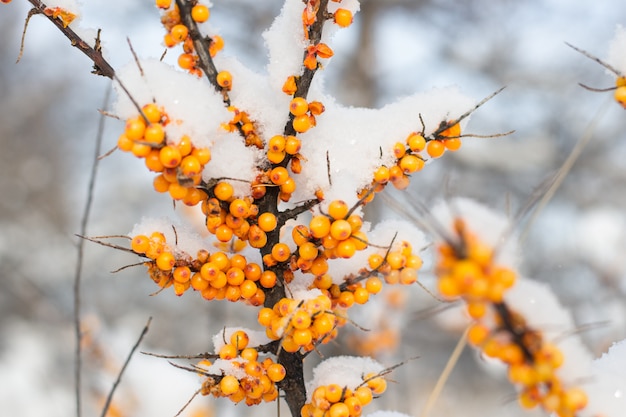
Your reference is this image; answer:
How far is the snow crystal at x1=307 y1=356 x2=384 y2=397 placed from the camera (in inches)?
29.3

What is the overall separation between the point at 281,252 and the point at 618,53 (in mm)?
524

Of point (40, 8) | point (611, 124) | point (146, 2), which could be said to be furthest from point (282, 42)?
point (611, 124)

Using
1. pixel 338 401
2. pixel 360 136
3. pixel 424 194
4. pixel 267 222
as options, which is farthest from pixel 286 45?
pixel 424 194

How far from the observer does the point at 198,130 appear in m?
0.64

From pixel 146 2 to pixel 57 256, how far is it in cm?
399

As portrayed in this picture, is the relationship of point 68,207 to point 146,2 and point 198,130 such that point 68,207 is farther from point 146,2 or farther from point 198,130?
point 198,130

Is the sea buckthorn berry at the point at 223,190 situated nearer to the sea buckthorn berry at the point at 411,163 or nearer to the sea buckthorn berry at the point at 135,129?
the sea buckthorn berry at the point at 135,129

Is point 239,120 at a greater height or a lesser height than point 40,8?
lesser

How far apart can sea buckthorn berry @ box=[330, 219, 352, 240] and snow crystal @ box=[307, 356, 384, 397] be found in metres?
0.22

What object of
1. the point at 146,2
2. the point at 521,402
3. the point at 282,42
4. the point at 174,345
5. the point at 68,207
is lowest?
the point at 521,402

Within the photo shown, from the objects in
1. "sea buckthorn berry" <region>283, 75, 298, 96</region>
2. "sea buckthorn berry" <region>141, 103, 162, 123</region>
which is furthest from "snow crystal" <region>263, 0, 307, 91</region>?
"sea buckthorn berry" <region>141, 103, 162, 123</region>

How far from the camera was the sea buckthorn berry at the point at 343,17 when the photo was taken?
0.72 m

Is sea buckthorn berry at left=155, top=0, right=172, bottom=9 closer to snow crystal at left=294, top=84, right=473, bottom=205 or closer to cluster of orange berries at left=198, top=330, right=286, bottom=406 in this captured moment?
snow crystal at left=294, top=84, right=473, bottom=205

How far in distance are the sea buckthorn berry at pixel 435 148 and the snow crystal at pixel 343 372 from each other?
0.36 m
